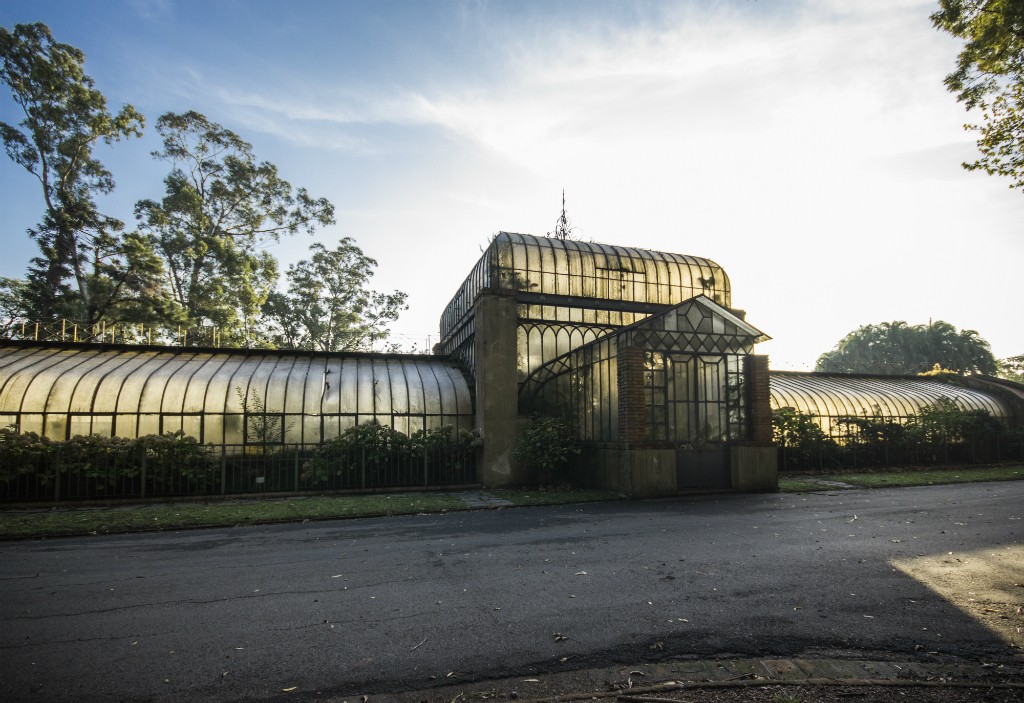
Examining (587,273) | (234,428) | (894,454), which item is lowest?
(894,454)

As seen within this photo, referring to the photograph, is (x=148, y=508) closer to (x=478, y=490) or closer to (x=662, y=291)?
(x=478, y=490)

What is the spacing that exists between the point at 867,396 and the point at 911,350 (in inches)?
2211

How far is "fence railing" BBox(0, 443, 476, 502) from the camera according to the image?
523 inches

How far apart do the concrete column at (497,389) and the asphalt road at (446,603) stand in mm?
6588

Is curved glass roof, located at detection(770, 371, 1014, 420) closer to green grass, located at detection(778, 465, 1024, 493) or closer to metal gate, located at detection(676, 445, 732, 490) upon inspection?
green grass, located at detection(778, 465, 1024, 493)

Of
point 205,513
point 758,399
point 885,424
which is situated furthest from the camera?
point 885,424

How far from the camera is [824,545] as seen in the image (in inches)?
313

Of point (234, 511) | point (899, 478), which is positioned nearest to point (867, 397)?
point (899, 478)

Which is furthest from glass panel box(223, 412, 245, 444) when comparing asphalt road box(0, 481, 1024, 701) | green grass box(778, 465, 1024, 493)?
green grass box(778, 465, 1024, 493)

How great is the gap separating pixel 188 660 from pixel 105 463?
12421 millimetres

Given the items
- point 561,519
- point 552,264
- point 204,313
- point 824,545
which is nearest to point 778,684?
point 824,545

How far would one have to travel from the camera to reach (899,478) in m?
17.4

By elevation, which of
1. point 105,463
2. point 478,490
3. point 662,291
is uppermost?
point 662,291

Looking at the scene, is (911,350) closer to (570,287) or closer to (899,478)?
(899,478)
